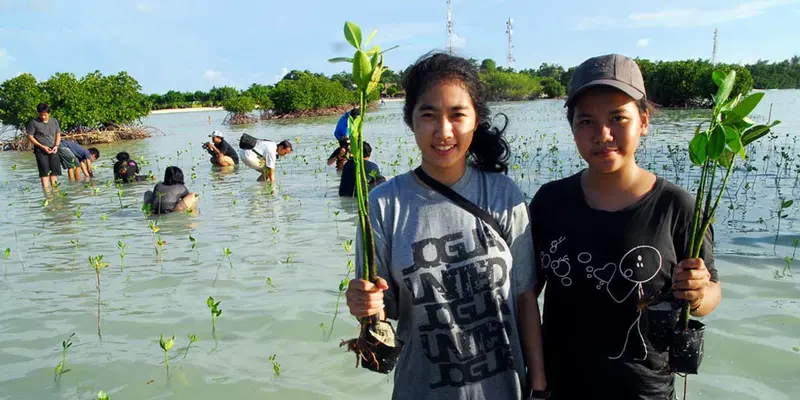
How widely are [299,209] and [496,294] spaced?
661 centimetres

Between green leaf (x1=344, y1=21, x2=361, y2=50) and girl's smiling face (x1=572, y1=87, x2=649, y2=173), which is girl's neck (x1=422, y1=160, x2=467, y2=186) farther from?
green leaf (x1=344, y1=21, x2=361, y2=50)

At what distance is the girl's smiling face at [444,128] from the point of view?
1.67m

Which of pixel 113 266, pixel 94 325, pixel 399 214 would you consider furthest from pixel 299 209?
pixel 399 214

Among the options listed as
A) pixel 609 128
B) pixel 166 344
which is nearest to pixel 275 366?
pixel 166 344

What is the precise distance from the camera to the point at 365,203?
4.84 ft

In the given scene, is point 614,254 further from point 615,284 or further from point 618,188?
point 618,188

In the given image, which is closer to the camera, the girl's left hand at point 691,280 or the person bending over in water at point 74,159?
the girl's left hand at point 691,280

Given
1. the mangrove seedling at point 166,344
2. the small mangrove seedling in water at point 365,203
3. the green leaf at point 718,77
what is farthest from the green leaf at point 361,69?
the mangrove seedling at point 166,344

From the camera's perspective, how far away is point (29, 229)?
7.47 m

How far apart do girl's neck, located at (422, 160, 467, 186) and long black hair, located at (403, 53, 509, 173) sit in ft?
0.37

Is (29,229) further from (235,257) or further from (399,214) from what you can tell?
(399,214)

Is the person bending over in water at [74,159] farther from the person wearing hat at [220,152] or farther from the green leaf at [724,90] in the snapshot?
the green leaf at [724,90]

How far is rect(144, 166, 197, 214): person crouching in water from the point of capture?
7.78 meters

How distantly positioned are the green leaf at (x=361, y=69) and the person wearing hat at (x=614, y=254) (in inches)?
28.1
